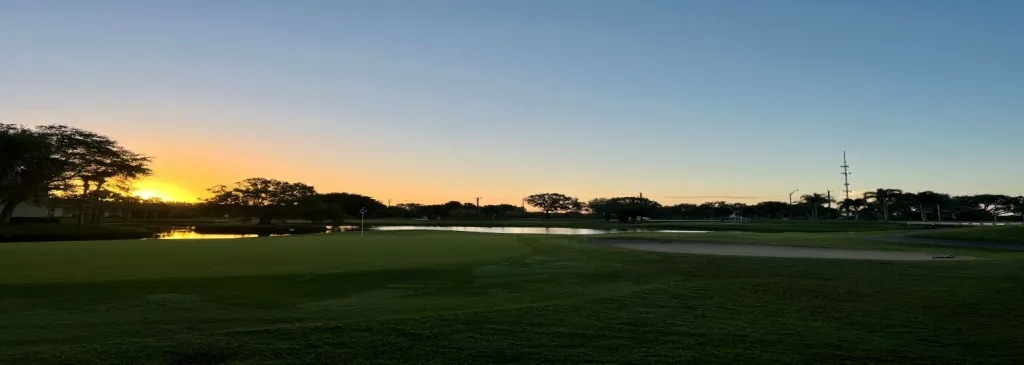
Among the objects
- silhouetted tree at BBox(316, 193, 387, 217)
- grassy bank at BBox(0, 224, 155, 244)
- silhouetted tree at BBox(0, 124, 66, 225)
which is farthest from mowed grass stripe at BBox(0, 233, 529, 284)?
silhouetted tree at BBox(316, 193, 387, 217)

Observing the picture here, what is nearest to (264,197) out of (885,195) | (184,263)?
(184,263)

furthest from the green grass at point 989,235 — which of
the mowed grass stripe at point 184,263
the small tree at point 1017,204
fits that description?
the small tree at point 1017,204

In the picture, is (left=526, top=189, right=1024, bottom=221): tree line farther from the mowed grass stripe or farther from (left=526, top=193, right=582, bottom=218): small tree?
the mowed grass stripe

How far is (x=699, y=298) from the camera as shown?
10945 millimetres

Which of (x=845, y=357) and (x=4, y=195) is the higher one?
(x=4, y=195)

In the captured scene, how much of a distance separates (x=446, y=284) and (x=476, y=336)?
5.63 m

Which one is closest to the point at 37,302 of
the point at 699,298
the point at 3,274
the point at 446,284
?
the point at 3,274

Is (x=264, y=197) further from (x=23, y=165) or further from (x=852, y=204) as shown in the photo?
(x=852, y=204)

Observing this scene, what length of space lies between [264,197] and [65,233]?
4426 cm

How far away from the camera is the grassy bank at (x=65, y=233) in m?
54.8

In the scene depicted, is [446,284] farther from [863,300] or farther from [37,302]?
[863,300]

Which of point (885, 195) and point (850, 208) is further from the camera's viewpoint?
point (850, 208)

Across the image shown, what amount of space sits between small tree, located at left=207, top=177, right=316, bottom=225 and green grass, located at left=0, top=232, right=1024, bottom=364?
92913 millimetres

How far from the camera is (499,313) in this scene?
912 cm
